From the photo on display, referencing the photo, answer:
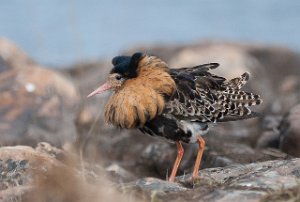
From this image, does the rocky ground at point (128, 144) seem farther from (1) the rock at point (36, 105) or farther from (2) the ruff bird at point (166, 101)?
(2) the ruff bird at point (166, 101)

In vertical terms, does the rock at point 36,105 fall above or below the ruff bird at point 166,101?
below

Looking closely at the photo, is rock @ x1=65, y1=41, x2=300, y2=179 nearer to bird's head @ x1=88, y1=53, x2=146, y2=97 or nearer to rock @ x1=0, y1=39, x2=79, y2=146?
rock @ x1=0, y1=39, x2=79, y2=146

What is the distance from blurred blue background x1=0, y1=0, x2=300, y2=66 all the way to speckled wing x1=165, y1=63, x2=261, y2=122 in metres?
12.5

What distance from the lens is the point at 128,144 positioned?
1365cm

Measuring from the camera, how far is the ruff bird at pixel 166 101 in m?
9.73

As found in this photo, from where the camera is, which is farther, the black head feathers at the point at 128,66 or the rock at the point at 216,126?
the rock at the point at 216,126

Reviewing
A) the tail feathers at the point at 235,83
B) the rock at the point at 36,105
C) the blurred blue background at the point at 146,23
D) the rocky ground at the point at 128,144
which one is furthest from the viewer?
the blurred blue background at the point at 146,23

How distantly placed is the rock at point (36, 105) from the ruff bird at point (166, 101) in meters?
3.73

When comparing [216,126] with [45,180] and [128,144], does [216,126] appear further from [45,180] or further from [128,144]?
[45,180]

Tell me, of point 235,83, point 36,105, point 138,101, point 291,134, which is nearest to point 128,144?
point 36,105

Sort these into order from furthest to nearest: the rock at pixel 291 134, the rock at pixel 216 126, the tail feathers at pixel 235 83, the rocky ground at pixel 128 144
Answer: the rock at pixel 216 126, the rock at pixel 291 134, the tail feathers at pixel 235 83, the rocky ground at pixel 128 144

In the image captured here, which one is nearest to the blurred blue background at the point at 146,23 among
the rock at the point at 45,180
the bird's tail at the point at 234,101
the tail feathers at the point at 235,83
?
the tail feathers at the point at 235,83

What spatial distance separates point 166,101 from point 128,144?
3.88 metres

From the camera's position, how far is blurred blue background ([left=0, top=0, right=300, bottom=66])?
2391 cm
